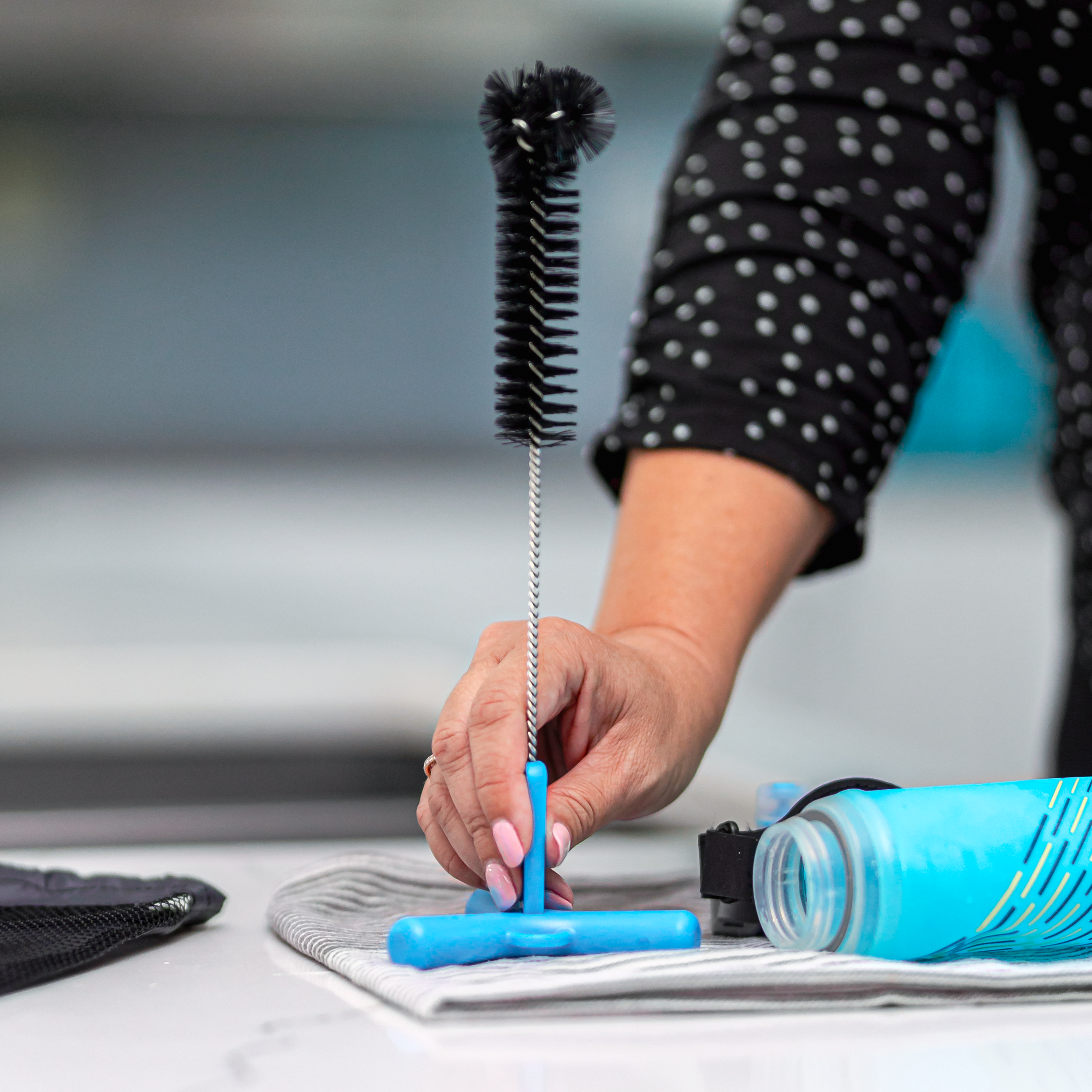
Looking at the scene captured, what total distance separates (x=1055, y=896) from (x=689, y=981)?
0.14 metres

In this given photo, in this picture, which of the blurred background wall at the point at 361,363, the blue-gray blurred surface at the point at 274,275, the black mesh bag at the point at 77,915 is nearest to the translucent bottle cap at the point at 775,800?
the black mesh bag at the point at 77,915

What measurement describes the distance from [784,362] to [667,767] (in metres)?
0.24

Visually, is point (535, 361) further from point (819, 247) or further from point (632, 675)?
point (819, 247)

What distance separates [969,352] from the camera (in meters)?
2.79

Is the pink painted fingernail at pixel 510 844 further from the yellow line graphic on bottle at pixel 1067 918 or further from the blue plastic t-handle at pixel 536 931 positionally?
the yellow line graphic on bottle at pixel 1067 918

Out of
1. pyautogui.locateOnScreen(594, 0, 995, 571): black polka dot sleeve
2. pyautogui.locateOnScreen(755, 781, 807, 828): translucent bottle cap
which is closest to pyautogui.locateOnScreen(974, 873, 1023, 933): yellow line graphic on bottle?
pyautogui.locateOnScreen(755, 781, 807, 828): translucent bottle cap

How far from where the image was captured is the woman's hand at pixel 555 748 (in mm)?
424

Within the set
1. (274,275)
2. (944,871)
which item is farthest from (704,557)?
(274,275)

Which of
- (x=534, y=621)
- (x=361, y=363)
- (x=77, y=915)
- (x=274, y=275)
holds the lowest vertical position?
(x=77, y=915)

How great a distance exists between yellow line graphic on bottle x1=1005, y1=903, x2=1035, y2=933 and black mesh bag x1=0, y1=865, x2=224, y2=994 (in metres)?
0.32

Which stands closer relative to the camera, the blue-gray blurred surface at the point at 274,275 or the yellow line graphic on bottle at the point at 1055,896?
the yellow line graphic on bottle at the point at 1055,896

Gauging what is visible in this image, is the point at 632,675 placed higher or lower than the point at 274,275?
lower

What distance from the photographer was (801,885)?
0.42m

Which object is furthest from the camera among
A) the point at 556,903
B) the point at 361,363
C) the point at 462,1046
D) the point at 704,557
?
the point at 361,363
